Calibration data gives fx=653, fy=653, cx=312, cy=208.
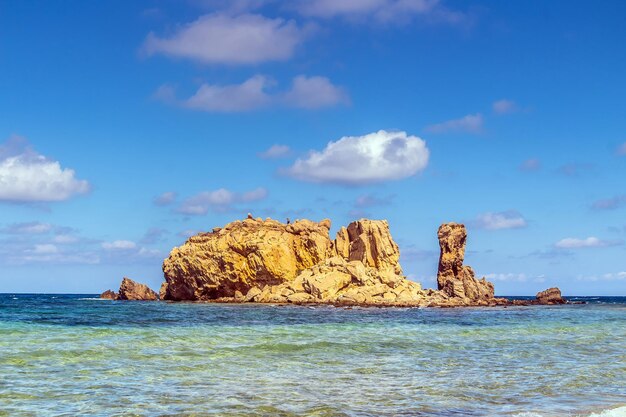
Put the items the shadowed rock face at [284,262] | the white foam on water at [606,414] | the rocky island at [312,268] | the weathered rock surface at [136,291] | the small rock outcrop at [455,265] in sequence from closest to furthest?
the white foam on water at [606,414] < the rocky island at [312,268] < the shadowed rock face at [284,262] < the small rock outcrop at [455,265] < the weathered rock surface at [136,291]

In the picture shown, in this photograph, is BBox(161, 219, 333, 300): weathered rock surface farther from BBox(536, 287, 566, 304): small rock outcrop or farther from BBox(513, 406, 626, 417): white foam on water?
BBox(513, 406, 626, 417): white foam on water

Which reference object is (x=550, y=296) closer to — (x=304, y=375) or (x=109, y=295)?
(x=109, y=295)

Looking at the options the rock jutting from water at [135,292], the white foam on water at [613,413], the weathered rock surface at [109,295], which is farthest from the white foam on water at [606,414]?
the weathered rock surface at [109,295]

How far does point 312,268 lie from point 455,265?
21.2 metres

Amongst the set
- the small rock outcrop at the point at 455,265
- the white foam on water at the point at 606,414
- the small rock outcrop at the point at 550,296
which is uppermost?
the small rock outcrop at the point at 455,265

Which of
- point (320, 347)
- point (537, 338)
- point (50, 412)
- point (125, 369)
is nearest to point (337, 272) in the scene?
point (537, 338)

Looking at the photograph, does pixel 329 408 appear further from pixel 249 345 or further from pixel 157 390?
pixel 249 345

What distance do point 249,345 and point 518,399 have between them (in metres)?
14.5

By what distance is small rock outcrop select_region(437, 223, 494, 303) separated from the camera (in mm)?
92938

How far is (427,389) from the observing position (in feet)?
54.5

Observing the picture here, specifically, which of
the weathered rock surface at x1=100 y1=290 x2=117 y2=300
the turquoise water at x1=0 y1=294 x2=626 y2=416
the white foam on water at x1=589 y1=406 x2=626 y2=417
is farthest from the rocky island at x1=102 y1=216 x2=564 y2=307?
the white foam on water at x1=589 y1=406 x2=626 y2=417

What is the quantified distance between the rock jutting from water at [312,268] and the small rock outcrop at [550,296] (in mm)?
16367

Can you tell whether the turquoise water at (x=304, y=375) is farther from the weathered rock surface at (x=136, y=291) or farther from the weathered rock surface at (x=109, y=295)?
the weathered rock surface at (x=109, y=295)

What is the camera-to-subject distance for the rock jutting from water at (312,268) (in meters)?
85.2
